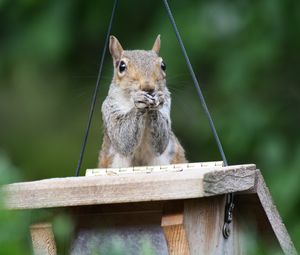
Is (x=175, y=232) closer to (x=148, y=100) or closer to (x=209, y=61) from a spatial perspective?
(x=148, y=100)

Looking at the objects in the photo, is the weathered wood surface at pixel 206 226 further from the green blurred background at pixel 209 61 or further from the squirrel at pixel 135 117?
the green blurred background at pixel 209 61

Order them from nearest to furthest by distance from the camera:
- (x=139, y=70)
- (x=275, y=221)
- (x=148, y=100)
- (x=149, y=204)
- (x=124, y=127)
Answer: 1. (x=149, y=204)
2. (x=275, y=221)
3. (x=148, y=100)
4. (x=139, y=70)
5. (x=124, y=127)

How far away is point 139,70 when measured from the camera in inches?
88.3

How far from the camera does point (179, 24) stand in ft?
13.3

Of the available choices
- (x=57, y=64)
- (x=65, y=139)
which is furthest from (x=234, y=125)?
(x=65, y=139)

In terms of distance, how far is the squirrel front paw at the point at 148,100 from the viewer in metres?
2.11

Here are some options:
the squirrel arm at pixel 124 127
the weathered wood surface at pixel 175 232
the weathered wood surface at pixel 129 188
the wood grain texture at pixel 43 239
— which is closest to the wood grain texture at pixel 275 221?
the weathered wood surface at pixel 129 188

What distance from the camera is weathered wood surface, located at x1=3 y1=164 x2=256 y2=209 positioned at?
4.87 ft

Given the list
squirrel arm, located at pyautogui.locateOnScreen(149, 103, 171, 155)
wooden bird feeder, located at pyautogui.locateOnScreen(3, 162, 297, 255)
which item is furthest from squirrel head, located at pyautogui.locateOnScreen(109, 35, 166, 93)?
wooden bird feeder, located at pyautogui.locateOnScreen(3, 162, 297, 255)

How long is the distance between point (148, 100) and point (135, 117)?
0.81ft

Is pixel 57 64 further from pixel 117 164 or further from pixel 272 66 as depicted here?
pixel 117 164

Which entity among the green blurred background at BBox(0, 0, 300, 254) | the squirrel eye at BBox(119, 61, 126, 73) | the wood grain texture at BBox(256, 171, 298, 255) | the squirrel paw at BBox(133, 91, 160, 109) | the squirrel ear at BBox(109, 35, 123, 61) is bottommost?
the wood grain texture at BBox(256, 171, 298, 255)

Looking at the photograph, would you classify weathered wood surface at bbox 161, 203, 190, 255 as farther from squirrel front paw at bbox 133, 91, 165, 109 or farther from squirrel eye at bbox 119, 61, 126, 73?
squirrel eye at bbox 119, 61, 126, 73

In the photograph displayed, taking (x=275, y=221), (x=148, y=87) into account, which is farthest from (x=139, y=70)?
(x=275, y=221)
